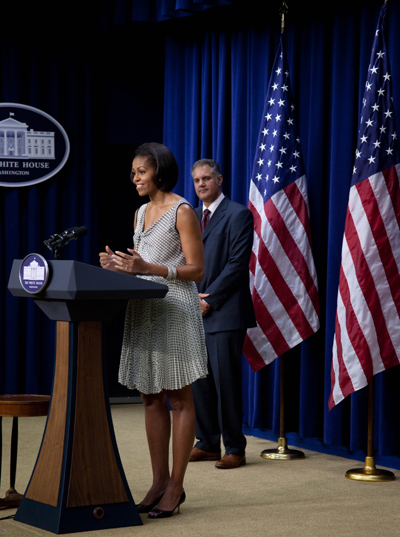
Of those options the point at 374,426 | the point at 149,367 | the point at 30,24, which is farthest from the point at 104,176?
the point at 149,367

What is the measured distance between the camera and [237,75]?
18.7 ft

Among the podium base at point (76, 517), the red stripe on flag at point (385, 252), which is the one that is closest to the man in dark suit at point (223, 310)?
the red stripe on flag at point (385, 252)

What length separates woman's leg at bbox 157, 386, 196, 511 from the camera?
326 centimetres

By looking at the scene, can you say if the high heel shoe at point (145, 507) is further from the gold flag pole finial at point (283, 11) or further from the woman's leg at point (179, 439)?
the gold flag pole finial at point (283, 11)

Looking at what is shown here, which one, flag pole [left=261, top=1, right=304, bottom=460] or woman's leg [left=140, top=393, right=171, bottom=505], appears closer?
woman's leg [left=140, top=393, right=171, bottom=505]

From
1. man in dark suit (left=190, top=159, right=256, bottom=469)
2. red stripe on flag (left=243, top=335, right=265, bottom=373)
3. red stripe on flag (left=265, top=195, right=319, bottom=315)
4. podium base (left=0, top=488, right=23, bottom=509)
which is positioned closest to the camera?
podium base (left=0, top=488, right=23, bottom=509)

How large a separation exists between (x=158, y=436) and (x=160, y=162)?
3.60 feet

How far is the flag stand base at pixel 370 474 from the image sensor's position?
415 centimetres

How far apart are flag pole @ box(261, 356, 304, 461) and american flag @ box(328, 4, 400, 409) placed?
1.84 feet

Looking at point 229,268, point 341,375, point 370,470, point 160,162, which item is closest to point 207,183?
point 229,268

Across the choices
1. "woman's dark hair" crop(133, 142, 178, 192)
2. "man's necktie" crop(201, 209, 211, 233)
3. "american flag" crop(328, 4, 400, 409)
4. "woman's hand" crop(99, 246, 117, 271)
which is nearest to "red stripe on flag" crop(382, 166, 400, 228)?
"american flag" crop(328, 4, 400, 409)

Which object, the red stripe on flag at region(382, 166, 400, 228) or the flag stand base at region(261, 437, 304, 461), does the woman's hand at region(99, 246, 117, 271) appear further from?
the flag stand base at region(261, 437, 304, 461)

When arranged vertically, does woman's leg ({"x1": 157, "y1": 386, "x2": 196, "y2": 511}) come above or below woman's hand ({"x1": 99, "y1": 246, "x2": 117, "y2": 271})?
below

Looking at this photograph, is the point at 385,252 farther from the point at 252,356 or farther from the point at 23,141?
the point at 23,141
